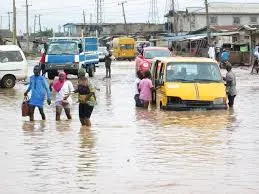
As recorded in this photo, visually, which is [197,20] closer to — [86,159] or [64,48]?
[64,48]

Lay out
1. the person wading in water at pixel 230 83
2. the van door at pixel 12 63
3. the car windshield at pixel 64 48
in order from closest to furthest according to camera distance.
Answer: the person wading in water at pixel 230 83 < the van door at pixel 12 63 < the car windshield at pixel 64 48

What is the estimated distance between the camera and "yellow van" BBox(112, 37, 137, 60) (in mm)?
67750

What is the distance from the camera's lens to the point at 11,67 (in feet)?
94.8

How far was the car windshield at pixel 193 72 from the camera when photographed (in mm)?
18547

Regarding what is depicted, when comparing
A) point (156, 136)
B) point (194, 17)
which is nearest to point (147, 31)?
point (194, 17)

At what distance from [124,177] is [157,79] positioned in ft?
36.0

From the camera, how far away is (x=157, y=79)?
65.1 feet

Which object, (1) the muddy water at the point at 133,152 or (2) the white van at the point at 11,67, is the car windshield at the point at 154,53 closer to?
(2) the white van at the point at 11,67

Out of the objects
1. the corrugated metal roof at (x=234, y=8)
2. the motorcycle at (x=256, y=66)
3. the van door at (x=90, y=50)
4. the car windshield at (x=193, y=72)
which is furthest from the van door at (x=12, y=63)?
the corrugated metal roof at (x=234, y=8)

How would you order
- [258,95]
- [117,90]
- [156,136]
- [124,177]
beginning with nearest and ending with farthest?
[124,177] < [156,136] < [258,95] < [117,90]

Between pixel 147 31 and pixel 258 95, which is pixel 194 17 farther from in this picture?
pixel 258 95

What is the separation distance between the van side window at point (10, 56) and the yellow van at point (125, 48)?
38491mm

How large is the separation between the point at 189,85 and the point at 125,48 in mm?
50501

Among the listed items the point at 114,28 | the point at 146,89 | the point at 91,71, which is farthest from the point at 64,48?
the point at 114,28
